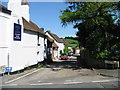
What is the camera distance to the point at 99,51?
18609 mm

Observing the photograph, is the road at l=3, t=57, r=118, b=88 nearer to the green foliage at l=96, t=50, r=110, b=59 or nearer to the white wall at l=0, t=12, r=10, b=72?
the white wall at l=0, t=12, r=10, b=72

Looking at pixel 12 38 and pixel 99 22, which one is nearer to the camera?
pixel 12 38

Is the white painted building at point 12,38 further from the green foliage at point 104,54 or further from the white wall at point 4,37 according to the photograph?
the green foliage at point 104,54

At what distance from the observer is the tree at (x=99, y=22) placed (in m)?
17.3

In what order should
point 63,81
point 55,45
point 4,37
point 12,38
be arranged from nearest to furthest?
point 63,81, point 4,37, point 12,38, point 55,45

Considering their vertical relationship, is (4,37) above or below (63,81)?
above

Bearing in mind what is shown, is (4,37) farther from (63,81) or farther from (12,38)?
(63,81)

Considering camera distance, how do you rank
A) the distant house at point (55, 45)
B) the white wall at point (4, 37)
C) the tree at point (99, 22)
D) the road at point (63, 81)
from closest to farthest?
the road at point (63, 81) → the white wall at point (4, 37) → the tree at point (99, 22) → the distant house at point (55, 45)

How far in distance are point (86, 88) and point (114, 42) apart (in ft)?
36.6

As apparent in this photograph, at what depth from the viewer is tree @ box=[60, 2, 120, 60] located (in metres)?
17.3

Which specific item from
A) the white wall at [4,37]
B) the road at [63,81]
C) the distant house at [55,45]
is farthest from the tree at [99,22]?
the distant house at [55,45]

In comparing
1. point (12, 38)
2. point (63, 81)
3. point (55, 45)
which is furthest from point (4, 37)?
point (55, 45)

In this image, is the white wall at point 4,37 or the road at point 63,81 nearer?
the road at point 63,81

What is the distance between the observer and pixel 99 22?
1764 cm
